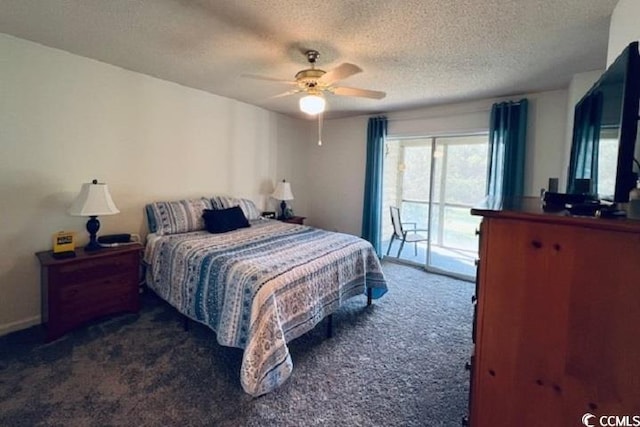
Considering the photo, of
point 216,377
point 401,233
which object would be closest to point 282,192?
point 401,233

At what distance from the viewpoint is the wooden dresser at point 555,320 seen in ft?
2.41

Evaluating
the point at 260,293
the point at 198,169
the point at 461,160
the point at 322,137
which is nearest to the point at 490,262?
the point at 260,293

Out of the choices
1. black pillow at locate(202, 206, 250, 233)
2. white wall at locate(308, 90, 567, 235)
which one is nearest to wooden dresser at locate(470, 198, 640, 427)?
black pillow at locate(202, 206, 250, 233)

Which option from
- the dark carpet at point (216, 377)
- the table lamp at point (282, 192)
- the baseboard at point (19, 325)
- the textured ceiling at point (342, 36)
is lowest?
the dark carpet at point (216, 377)

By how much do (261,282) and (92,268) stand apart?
1653 millimetres

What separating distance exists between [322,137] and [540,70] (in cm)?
331

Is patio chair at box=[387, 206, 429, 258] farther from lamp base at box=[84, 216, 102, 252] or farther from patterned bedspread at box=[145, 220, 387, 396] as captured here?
lamp base at box=[84, 216, 102, 252]

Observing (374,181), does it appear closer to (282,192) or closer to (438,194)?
(438,194)

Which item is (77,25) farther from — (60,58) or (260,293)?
(260,293)

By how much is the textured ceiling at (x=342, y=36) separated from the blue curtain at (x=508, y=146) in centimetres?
36

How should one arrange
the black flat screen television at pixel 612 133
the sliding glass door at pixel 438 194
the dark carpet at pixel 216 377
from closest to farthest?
the black flat screen television at pixel 612 133 → the dark carpet at pixel 216 377 → the sliding glass door at pixel 438 194

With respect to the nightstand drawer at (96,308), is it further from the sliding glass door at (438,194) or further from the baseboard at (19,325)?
the sliding glass door at (438,194)

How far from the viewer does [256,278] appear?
201 centimetres

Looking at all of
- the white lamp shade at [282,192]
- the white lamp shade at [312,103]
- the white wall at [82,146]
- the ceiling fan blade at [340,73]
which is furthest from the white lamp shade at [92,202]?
the white lamp shade at [282,192]
